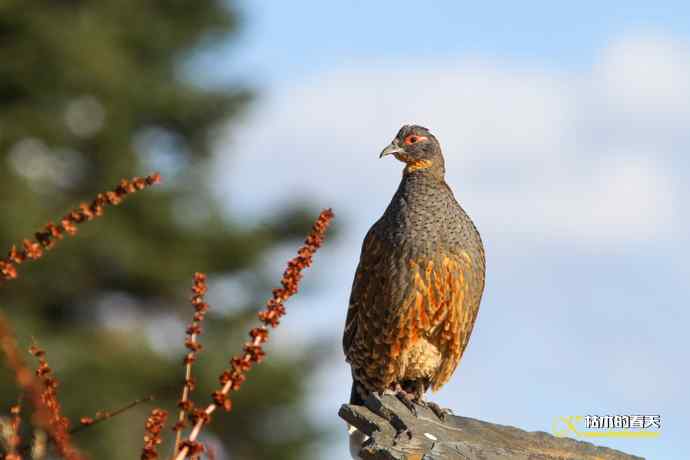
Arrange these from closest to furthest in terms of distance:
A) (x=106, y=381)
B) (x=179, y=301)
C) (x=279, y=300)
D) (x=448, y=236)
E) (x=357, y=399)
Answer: (x=279, y=300), (x=448, y=236), (x=357, y=399), (x=106, y=381), (x=179, y=301)

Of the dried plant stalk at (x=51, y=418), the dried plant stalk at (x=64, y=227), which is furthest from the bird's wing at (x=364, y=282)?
the dried plant stalk at (x=64, y=227)

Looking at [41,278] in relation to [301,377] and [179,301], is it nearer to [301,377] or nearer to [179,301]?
[179,301]

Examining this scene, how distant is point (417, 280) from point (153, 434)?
3.65 m

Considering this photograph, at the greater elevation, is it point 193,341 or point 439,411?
point 439,411

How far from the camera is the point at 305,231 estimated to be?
31.7m

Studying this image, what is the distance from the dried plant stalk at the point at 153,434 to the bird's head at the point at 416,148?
388 centimetres

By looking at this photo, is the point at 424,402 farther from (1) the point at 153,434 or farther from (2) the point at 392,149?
(1) the point at 153,434

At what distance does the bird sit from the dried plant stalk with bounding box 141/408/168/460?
3.45 meters

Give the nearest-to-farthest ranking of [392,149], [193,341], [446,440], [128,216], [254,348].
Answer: [254,348]
[193,341]
[446,440]
[392,149]
[128,216]

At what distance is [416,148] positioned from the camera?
6.88 m

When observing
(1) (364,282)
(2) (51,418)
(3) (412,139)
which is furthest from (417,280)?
(2) (51,418)

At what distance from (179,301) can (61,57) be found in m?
6.27

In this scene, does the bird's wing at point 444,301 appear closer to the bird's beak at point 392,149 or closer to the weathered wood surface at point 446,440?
the bird's beak at point 392,149

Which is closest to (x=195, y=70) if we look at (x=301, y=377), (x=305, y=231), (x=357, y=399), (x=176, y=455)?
(x=305, y=231)
